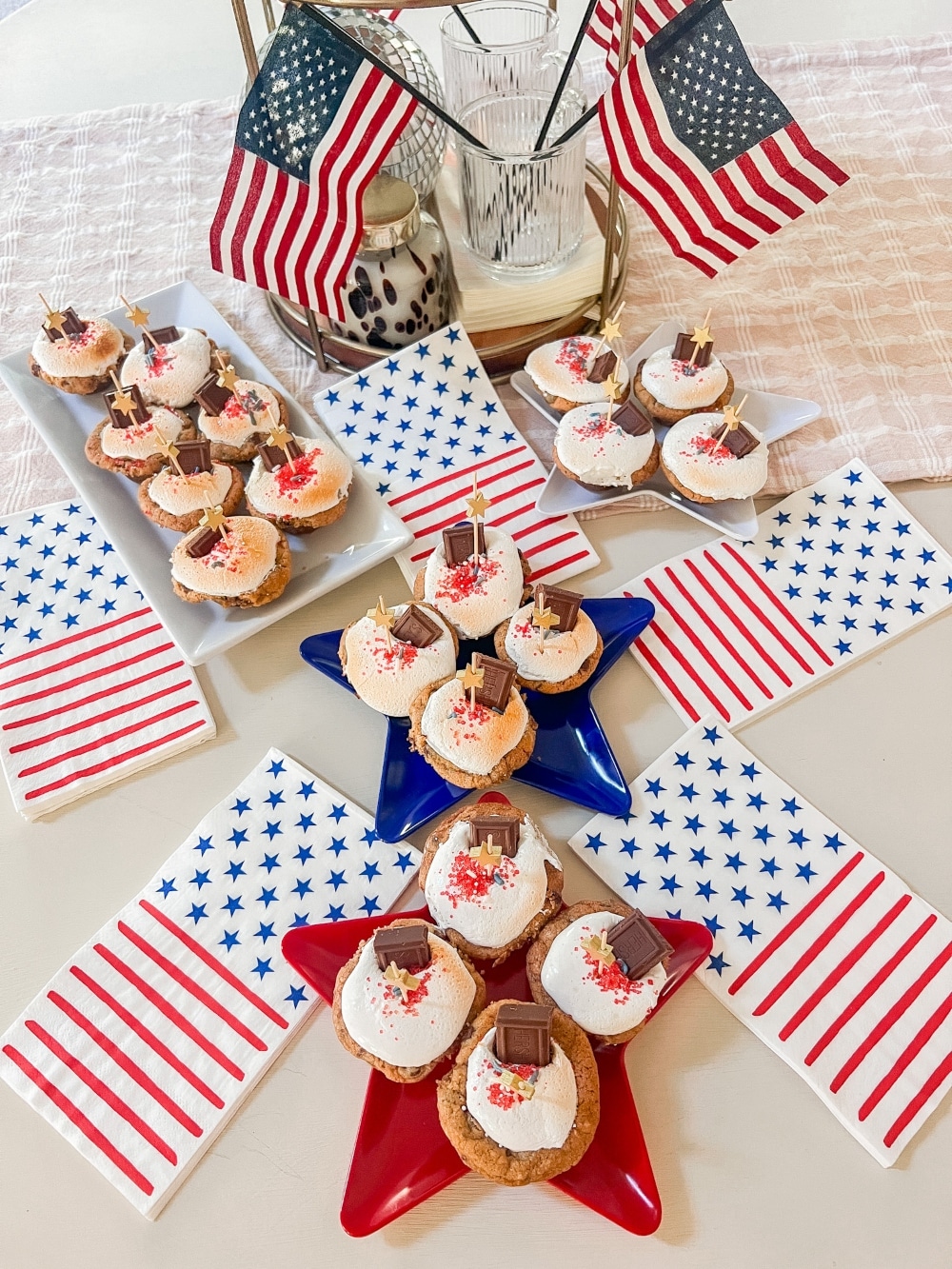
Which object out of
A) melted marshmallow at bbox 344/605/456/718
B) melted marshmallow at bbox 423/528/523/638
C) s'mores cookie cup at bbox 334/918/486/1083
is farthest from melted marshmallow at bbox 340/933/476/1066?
melted marshmallow at bbox 423/528/523/638

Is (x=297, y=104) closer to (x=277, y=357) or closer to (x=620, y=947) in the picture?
(x=277, y=357)

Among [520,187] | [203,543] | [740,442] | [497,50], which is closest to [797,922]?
[740,442]

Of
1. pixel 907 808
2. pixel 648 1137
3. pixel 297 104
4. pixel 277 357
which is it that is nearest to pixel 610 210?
pixel 297 104

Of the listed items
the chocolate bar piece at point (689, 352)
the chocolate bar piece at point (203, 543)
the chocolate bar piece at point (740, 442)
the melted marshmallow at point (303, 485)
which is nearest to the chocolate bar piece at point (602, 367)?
the chocolate bar piece at point (689, 352)

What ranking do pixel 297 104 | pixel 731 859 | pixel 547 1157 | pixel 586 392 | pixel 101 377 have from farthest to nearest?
pixel 101 377 < pixel 586 392 < pixel 297 104 < pixel 731 859 < pixel 547 1157

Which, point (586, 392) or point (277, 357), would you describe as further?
point (277, 357)

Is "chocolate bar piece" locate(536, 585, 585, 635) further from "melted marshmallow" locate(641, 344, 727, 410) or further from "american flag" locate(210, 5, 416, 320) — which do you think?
"american flag" locate(210, 5, 416, 320)

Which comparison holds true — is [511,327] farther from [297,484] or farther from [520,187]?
[297,484]
